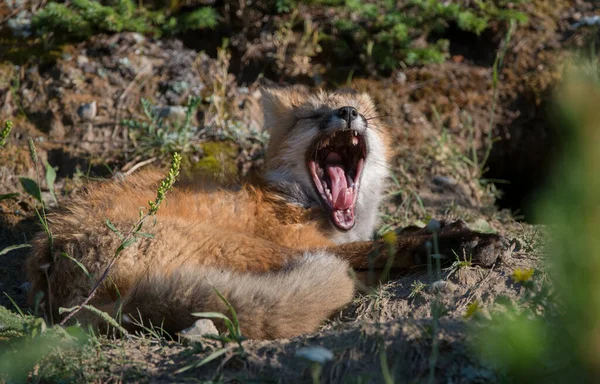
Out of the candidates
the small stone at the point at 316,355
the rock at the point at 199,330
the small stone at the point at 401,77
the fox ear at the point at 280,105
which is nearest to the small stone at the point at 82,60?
the fox ear at the point at 280,105

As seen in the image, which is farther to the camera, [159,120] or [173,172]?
[159,120]

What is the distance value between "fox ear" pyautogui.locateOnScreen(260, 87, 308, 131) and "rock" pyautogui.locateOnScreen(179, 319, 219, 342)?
2366 mm

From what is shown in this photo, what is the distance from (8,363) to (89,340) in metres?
0.35

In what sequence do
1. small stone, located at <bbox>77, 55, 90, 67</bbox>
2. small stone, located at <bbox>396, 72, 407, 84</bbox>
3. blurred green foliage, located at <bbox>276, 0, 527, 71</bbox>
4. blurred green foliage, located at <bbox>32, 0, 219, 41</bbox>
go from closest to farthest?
1. blurred green foliage, located at <bbox>32, 0, 219, 41</bbox>
2. small stone, located at <bbox>77, 55, 90, 67</bbox>
3. blurred green foliage, located at <bbox>276, 0, 527, 71</bbox>
4. small stone, located at <bbox>396, 72, 407, 84</bbox>

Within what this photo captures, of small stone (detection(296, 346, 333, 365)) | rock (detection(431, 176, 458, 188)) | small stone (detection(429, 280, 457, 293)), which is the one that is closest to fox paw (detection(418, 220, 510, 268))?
small stone (detection(429, 280, 457, 293))

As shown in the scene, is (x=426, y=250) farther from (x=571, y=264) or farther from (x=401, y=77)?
(x=401, y=77)

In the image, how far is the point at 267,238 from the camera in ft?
13.3

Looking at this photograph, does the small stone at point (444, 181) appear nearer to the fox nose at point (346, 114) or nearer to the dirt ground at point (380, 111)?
the dirt ground at point (380, 111)

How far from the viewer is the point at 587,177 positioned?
150 cm

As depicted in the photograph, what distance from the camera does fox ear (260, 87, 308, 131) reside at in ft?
16.3

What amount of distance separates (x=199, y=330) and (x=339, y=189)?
7.35 feet

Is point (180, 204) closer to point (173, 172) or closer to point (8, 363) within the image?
point (173, 172)

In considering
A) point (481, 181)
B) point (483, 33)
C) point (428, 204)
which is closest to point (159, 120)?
point (428, 204)

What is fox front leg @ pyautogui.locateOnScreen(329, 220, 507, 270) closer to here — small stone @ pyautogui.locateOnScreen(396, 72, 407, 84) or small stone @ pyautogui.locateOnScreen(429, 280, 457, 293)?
small stone @ pyautogui.locateOnScreen(429, 280, 457, 293)
